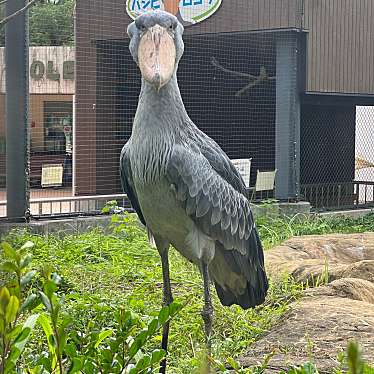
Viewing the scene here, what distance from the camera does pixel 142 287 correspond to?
5.42 meters

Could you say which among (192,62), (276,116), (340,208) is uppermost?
(192,62)

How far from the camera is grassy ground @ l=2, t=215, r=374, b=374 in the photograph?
163 inches

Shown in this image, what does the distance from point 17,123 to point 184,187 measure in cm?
420

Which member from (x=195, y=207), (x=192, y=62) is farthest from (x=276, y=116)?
(x=195, y=207)

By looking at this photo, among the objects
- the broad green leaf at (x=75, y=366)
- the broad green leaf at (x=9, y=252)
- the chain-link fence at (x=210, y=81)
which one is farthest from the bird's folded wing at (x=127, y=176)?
the chain-link fence at (x=210, y=81)

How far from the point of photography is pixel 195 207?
375cm

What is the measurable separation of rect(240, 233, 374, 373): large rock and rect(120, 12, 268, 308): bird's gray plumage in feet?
1.21

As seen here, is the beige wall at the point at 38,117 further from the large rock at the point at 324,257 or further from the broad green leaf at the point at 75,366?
the broad green leaf at the point at 75,366

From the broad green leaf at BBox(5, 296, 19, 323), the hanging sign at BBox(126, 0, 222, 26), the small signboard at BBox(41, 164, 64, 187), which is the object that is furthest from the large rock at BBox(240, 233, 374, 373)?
the hanging sign at BBox(126, 0, 222, 26)

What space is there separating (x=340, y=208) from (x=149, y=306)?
6.69 m

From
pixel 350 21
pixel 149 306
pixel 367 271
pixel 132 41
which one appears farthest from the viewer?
pixel 350 21

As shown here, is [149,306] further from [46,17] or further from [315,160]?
[315,160]

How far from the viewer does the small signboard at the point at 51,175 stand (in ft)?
29.8

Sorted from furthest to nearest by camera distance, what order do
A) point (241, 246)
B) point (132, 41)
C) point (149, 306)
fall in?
point (149, 306)
point (241, 246)
point (132, 41)
